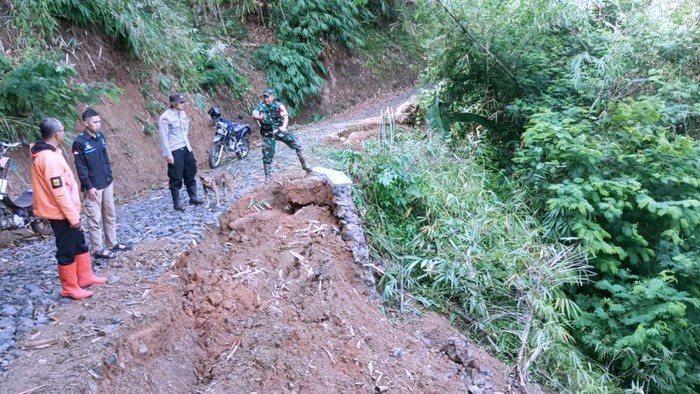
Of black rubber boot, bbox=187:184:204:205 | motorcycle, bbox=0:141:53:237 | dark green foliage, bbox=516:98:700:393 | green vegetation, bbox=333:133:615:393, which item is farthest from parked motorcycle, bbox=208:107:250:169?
dark green foliage, bbox=516:98:700:393

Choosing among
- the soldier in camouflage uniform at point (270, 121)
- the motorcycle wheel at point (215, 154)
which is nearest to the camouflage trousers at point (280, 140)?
the soldier in camouflage uniform at point (270, 121)

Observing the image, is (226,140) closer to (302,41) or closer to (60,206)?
(60,206)

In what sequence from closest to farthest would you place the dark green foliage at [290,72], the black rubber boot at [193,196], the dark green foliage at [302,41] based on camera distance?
the black rubber boot at [193,196] < the dark green foliage at [290,72] < the dark green foliage at [302,41]

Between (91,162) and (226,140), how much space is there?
5315 millimetres

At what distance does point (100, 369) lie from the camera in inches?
136

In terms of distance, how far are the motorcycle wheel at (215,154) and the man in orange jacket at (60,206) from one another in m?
5.52

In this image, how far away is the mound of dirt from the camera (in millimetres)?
3680

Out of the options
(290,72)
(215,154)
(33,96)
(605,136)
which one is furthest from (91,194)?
(290,72)

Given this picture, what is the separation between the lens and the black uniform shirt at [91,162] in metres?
4.93

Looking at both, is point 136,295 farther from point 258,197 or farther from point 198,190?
point 198,190

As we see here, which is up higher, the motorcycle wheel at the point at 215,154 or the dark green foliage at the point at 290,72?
the dark green foliage at the point at 290,72

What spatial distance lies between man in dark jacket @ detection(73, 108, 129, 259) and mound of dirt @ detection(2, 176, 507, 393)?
1.23 feet

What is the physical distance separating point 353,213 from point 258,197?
4.48ft

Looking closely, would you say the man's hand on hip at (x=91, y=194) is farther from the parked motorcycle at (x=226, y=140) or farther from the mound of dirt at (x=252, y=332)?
the parked motorcycle at (x=226, y=140)
